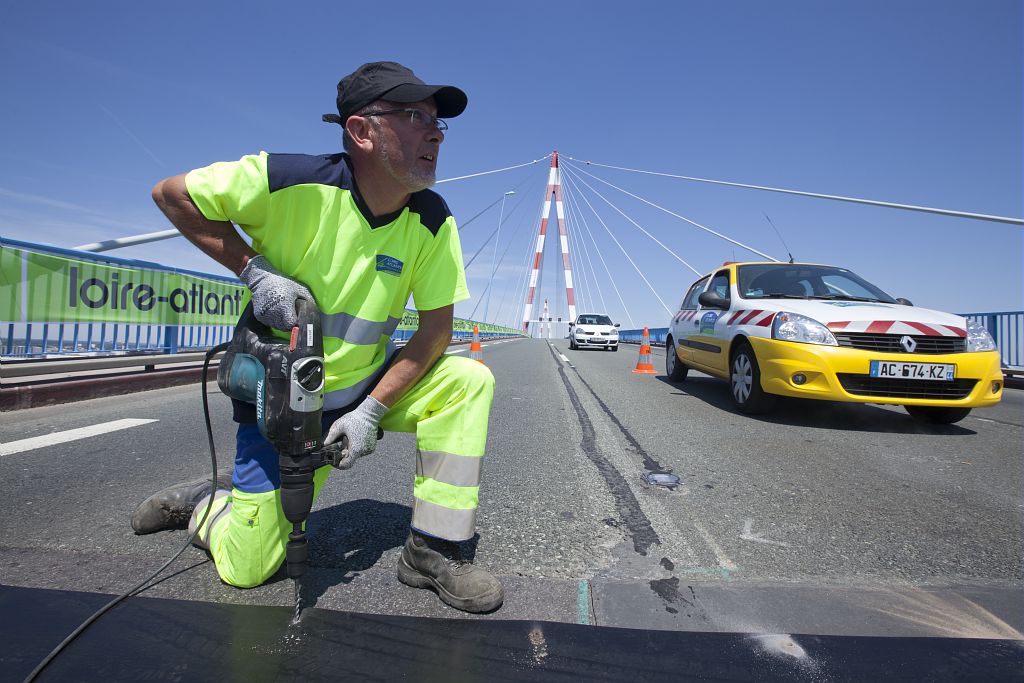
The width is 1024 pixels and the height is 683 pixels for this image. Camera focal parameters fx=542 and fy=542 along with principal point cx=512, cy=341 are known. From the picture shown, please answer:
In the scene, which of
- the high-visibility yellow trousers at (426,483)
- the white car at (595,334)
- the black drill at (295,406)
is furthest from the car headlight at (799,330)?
the white car at (595,334)

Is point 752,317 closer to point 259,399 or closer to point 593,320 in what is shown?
point 259,399

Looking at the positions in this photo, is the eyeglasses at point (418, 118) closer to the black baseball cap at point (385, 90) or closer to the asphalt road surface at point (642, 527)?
the black baseball cap at point (385, 90)

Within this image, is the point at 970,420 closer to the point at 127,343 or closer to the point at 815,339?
the point at 815,339

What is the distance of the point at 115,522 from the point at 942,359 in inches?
210

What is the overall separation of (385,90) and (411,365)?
0.87 m

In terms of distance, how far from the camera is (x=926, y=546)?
2021 mm

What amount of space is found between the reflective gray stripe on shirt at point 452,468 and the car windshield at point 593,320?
19.5 meters

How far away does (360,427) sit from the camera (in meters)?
1.64

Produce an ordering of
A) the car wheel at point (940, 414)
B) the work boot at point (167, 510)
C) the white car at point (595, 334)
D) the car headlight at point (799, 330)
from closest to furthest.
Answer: the work boot at point (167, 510) < the car headlight at point (799, 330) < the car wheel at point (940, 414) < the white car at point (595, 334)

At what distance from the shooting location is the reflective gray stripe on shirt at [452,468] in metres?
1.68

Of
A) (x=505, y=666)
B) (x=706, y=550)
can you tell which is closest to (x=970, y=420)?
(x=706, y=550)

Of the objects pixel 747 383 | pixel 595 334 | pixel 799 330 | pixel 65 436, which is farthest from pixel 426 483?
pixel 595 334

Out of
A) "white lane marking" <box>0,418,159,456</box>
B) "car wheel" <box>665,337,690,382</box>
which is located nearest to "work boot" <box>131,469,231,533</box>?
"white lane marking" <box>0,418,159,456</box>

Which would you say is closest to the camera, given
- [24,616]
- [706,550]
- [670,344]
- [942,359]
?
[24,616]
